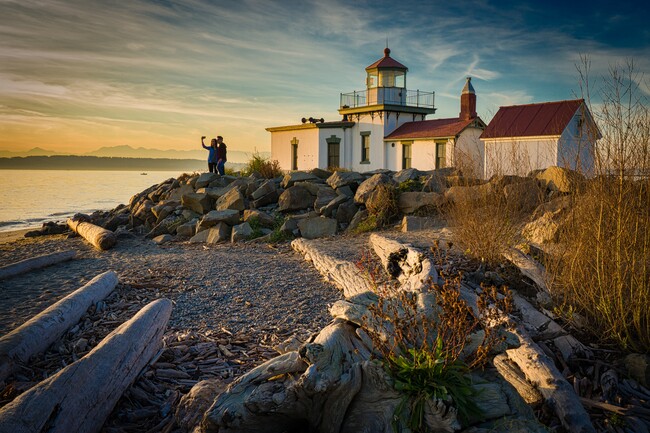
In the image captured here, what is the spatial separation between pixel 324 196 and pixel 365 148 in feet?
60.2

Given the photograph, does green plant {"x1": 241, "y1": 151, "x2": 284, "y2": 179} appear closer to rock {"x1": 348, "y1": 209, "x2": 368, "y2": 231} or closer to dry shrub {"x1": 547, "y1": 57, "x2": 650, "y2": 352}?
rock {"x1": 348, "y1": 209, "x2": 368, "y2": 231}

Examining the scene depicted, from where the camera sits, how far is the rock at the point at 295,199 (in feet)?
48.1

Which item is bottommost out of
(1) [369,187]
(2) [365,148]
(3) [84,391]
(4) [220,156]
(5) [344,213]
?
(3) [84,391]

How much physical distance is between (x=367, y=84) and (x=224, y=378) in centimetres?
2899

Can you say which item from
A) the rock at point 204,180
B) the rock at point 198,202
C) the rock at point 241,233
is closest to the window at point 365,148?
the rock at point 204,180

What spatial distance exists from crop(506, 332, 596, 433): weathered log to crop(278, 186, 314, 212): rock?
34.8 ft

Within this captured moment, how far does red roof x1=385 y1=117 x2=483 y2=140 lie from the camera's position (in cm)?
2786

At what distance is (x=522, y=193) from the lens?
9.31 meters

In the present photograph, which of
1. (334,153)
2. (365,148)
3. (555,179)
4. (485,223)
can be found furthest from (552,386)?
(334,153)

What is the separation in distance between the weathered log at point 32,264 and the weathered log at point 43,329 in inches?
134

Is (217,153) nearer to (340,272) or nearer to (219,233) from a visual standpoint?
(219,233)

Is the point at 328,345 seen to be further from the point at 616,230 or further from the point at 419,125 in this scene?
the point at 419,125

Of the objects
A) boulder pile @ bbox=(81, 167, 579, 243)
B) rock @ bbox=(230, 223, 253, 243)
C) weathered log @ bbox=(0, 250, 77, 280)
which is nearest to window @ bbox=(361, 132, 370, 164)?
boulder pile @ bbox=(81, 167, 579, 243)

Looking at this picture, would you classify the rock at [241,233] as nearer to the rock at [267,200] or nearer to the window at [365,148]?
the rock at [267,200]
